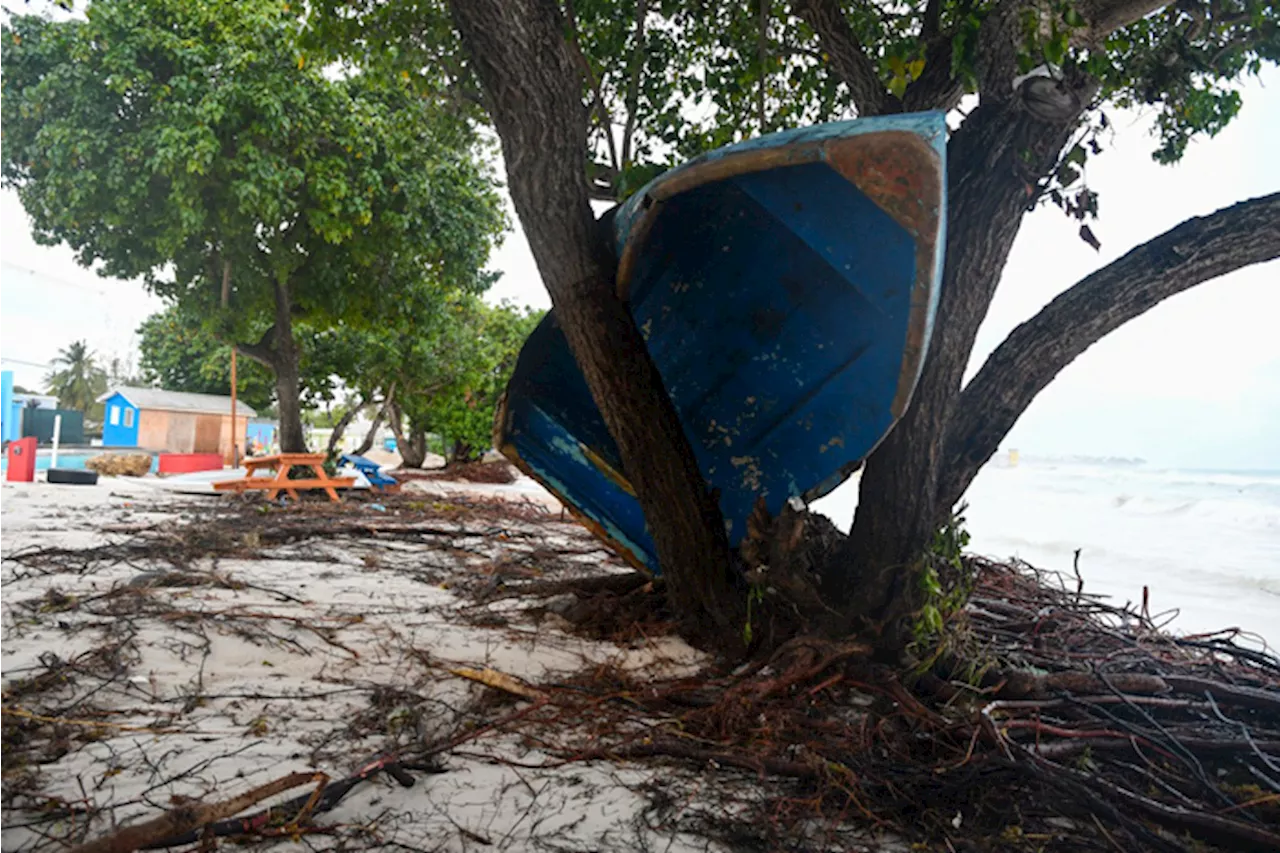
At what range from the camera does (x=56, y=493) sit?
902 cm

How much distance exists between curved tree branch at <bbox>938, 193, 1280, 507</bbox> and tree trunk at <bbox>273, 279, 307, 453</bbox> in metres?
10.5

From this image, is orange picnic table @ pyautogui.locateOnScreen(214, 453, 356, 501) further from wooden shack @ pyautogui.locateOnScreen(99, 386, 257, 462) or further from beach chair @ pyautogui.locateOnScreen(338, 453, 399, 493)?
wooden shack @ pyautogui.locateOnScreen(99, 386, 257, 462)

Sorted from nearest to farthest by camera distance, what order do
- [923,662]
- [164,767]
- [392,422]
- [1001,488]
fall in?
[164,767] < [923,662] < [392,422] < [1001,488]

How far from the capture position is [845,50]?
3371 millimetres

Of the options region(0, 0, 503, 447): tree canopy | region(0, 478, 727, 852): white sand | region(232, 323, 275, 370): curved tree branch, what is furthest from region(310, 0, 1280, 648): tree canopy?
region(232, 323, 275, 370): curved tree branch

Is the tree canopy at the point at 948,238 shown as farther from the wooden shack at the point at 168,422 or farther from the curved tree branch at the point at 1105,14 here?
the wooden shack at the point at 168,422

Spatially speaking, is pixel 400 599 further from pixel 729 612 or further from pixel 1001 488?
pixel 1001 488

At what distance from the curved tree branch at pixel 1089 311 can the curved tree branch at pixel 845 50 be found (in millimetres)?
1237

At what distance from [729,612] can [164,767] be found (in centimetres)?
197

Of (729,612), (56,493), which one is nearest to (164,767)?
(729,612)

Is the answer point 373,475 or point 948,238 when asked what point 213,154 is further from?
point 948,238

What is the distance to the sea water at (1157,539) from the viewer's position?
618 centimetres

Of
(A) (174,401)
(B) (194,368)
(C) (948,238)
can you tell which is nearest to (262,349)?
(C) (948,238)

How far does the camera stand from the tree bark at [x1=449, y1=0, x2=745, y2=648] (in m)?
2.57
